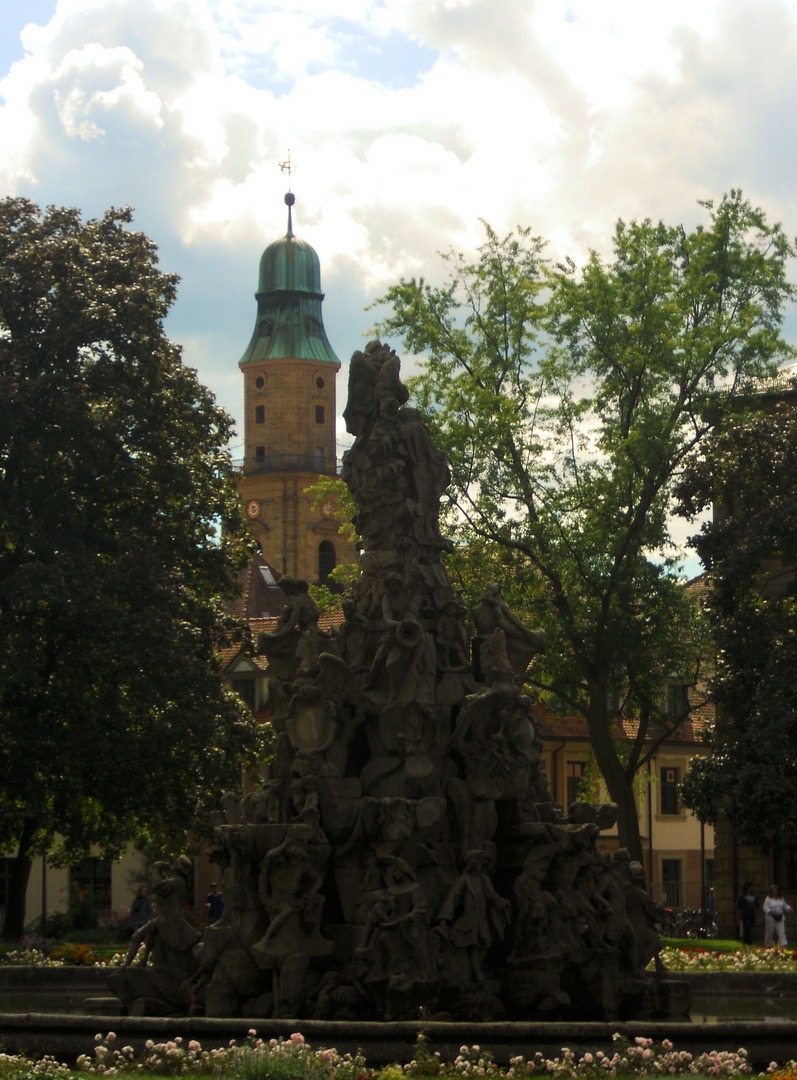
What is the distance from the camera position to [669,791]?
5688cm

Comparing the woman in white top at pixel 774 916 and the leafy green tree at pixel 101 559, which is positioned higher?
the leafy green tree at pixel 101 559

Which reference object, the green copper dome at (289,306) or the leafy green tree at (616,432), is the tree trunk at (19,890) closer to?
the leafy green tree at (616,432)

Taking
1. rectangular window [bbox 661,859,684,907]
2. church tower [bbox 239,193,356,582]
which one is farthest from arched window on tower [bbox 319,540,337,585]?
rectangular window [bbox 661,859,684,907]

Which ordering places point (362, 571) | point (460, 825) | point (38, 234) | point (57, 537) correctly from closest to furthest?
point (460, 825)
point (362, 571)
point (57, 537)
point (38, 234)

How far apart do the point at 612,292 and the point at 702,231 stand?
8.10 feet

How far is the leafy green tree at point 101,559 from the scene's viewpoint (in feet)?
97.0

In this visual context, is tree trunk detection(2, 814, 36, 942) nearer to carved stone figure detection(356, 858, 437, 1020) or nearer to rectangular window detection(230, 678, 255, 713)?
carved stone figure detection(356, 858, 437, 1020)

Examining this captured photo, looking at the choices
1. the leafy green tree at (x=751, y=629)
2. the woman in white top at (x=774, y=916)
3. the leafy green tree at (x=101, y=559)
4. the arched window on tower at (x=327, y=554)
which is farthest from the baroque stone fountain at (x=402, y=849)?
the arched window on tower at (x=327, y=554)

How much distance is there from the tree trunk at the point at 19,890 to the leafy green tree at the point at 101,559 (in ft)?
0.18

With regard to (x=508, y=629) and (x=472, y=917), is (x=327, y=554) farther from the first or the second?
(x=472, y=917)

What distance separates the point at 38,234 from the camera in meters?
32.9

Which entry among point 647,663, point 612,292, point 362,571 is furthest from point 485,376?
point 362,571

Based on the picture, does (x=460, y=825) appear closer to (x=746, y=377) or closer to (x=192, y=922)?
(x=192, y=922)

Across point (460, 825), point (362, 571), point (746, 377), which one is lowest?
point (460, 825)
